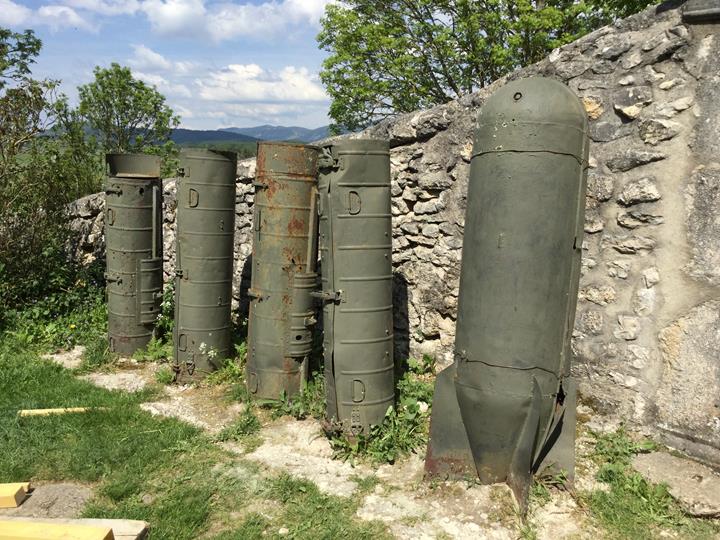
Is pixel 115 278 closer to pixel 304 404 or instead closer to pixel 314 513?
pixel 304 404

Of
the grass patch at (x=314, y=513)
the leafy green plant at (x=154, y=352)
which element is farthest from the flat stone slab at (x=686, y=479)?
the leafy green plant at (x=154, y=352)

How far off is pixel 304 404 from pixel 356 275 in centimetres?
127

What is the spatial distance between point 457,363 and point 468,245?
2.28ft

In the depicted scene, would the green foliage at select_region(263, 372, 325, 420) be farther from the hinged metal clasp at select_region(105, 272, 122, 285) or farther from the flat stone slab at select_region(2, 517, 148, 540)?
the hinged metal clasp at select_region(105, 272, 122, 285)

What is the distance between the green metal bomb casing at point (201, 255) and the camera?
4906 mm

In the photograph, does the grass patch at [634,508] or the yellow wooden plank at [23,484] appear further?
the yellow wooden plank at [23,484]

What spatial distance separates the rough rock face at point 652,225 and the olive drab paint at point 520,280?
777 mm

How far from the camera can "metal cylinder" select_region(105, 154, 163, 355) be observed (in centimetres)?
555

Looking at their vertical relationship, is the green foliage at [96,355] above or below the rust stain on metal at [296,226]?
Result: below

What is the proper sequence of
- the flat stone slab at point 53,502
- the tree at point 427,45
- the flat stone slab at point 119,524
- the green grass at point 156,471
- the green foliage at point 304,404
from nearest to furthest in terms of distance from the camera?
the flat stone slab at point 119,524
the green grass at point 156,471
the flat stone slab at point 53,502
the green foliage at point 304,404
the tree at point 427,45

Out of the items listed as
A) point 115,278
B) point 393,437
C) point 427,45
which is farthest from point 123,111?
point 393,437

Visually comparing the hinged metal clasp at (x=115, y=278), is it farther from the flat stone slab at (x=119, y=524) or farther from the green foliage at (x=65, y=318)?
the flat stone slab at (x=119, y=524)

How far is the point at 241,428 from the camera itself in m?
3.96

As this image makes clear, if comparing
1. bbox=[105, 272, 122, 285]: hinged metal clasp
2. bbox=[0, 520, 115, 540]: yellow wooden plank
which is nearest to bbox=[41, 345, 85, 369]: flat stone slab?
bbox=[105, 272, 122, 285]: hinged metal clasp
